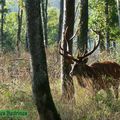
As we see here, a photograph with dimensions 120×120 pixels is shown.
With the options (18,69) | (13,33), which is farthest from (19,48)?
(13,33)

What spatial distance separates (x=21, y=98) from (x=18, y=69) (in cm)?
315

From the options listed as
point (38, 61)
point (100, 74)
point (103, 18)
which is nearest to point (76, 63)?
point (100, 74)

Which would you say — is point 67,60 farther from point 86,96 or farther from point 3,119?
point 3,119

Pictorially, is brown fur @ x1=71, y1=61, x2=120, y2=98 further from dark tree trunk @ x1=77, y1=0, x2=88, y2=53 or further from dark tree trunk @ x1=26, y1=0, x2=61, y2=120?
dark tree trunk @ x1=77, y1=0, x2=88, y2=53

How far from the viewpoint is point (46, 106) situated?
7.97m

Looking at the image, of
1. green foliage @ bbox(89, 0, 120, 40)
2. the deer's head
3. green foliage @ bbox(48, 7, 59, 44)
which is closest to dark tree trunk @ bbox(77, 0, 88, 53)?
the deer's head

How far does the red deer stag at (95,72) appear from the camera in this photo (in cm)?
1044

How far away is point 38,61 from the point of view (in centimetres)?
781

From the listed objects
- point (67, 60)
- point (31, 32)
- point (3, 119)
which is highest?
point (31, 32)

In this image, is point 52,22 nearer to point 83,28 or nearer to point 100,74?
point 83,28

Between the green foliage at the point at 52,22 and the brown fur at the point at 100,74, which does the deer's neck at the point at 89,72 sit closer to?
the brown fur at the point at 100,74

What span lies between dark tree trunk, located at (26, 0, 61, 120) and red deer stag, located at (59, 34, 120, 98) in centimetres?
245

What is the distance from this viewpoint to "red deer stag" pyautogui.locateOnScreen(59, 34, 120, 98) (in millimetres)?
10438

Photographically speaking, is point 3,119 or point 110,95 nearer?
point 3,119
